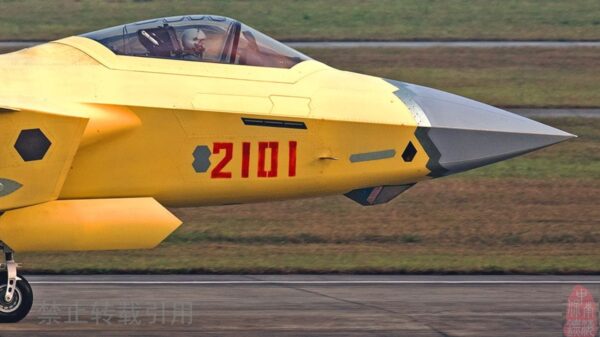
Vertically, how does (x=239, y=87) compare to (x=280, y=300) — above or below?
above

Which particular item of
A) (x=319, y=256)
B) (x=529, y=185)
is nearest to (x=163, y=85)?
(x=319, y=256)

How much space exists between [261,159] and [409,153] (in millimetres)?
1360

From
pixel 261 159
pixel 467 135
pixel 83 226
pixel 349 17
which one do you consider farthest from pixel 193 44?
pixel 349 17

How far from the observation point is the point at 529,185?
2006cm

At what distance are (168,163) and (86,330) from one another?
1843 millimetres

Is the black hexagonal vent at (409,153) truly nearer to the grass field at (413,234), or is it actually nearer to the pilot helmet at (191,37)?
the pilot helmet at (191,37)

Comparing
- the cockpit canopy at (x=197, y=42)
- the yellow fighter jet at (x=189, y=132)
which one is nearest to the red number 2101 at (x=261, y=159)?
the yellow fighter jet at (x=189, y=132)

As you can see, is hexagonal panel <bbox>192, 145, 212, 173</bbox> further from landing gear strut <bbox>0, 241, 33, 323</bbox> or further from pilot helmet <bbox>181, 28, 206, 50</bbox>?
landing gear strut <bbox>0, 241, 33, 323</bbox>

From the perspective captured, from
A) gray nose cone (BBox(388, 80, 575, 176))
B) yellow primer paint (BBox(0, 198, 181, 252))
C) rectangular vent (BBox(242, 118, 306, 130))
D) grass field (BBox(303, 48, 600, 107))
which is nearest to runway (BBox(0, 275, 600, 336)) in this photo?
yellow primer paint (BBox(0, 198, 181, 252))

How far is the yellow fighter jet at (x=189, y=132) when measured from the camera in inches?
438

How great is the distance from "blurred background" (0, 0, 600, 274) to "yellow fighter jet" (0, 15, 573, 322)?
141 inches

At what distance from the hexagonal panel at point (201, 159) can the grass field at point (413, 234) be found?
3.69m

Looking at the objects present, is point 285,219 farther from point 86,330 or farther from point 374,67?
point 374,67

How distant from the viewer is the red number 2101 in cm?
1148
